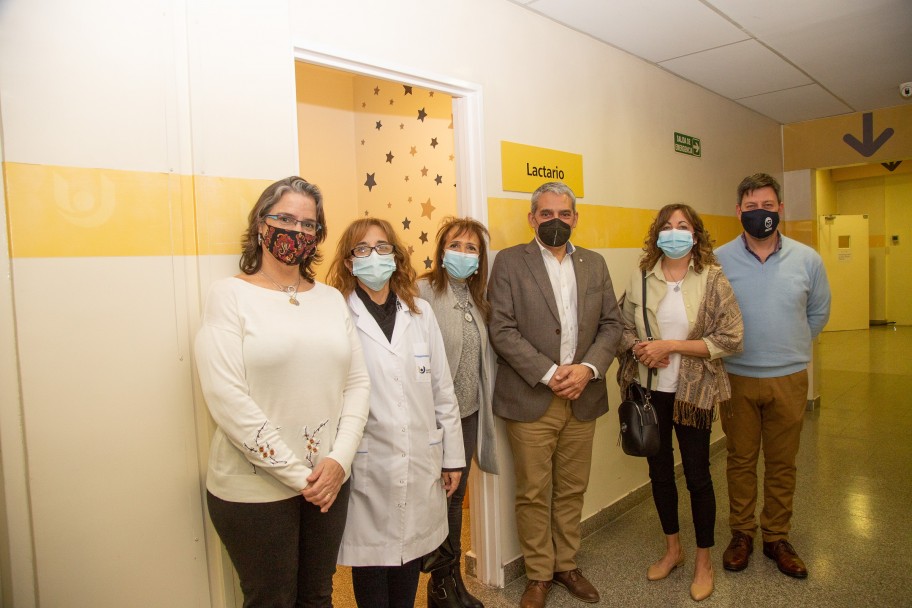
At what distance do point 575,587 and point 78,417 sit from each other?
2109mm

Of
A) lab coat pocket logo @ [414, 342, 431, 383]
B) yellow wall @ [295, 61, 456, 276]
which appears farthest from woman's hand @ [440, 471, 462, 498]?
yellow wall @ [295, 61, 456, 276]

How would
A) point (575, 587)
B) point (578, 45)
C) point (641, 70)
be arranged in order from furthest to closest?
point (641, 70) → point (578, 45) → point (575, 587)

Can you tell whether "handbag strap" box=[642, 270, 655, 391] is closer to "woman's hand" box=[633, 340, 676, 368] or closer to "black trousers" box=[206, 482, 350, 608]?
"woman's hand" box=[633, 340, 676, 368]

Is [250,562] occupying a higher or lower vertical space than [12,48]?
lower

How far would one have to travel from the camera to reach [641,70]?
3.74 metres

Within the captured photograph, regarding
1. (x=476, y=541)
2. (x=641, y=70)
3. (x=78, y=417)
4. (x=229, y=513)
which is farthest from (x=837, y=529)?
(x=78, y=417)

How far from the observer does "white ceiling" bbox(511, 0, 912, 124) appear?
3012 mm

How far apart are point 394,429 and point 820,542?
2509 mm

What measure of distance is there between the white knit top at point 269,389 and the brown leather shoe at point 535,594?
1323 mm

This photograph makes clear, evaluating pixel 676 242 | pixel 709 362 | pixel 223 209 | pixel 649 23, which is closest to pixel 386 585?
pixel 223 209

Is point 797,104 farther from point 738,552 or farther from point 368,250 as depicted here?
point 368,250

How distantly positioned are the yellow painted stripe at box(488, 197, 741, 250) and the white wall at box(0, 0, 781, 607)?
0.95 metres

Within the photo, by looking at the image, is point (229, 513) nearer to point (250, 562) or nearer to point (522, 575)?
point (250, 562)

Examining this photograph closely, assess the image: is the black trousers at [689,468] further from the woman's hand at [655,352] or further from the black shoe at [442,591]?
the black shoe at [442,591]
